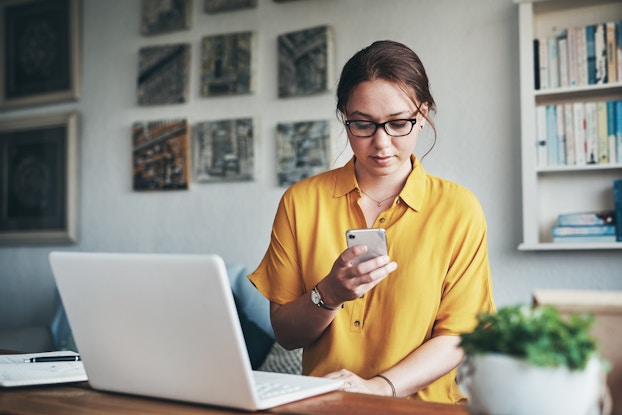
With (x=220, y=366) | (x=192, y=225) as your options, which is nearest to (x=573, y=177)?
(x=192, y=225)

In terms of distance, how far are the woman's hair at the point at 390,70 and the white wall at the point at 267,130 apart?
0.98 m

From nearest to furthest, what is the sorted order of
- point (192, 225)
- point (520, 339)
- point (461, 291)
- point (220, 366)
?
point (520, 339), point (220, 366), point (461, 291), point (192, 225)

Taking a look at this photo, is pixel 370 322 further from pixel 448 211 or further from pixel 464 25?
pixel 464 25

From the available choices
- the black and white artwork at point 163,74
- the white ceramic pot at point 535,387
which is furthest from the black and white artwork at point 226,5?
the white ceramic pot at point 535,387

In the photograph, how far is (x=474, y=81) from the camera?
269 centimetres

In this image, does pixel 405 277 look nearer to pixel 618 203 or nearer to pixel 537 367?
pixel 537 367

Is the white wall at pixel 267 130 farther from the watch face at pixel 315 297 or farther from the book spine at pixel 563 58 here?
the watch face at pixel 315 297

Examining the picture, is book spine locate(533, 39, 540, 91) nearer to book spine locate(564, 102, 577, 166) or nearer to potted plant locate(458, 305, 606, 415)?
book spine locate(564, 102, 577, 166)

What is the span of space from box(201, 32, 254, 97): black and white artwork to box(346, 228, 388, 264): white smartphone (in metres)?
2.00

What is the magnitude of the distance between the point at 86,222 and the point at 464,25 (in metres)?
2.14

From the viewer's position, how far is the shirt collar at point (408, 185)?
1.57 metres

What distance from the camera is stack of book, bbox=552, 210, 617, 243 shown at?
7.92ft

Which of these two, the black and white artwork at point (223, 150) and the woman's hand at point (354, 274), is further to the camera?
the black and white artwork at point (223, 150)

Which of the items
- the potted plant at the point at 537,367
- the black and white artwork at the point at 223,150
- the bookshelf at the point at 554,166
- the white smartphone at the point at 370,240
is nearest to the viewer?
the potted plant at the point at 537,367
